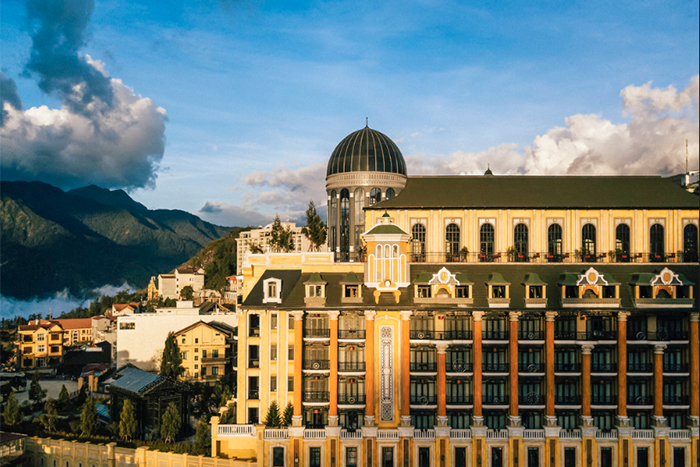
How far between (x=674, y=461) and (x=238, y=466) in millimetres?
45900

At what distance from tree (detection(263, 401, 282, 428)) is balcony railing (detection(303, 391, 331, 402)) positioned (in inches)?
127

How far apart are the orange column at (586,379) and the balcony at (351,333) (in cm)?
2321

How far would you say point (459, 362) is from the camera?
55562 millimetres

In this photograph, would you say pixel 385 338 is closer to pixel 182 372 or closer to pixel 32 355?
pixel 182 372

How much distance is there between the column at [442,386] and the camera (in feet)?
178

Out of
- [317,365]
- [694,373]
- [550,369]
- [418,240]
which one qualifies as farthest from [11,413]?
[694,373]

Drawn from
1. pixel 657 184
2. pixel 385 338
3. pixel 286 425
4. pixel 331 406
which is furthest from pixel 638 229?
pixel 286 425

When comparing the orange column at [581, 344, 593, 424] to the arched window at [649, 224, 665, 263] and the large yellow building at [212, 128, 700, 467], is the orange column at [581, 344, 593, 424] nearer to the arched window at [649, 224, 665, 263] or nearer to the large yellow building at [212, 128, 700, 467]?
the large yellow building at [212, 128, 700, 467]

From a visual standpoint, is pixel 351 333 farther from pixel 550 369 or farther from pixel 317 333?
pixel 550 369

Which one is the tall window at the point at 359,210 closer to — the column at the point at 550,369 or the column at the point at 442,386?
the column at the point at 442,386

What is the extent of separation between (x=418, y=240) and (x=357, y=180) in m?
11.3

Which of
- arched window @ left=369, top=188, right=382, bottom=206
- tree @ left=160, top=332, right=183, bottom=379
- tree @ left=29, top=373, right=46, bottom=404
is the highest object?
arched window @ left=369, top=188, right=382, bottom=206

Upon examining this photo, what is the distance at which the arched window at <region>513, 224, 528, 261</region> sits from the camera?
61.5 meters

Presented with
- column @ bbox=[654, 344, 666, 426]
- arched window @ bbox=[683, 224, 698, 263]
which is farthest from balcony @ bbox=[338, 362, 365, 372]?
arched window @ bbox=[683, 224, 698, 263]
